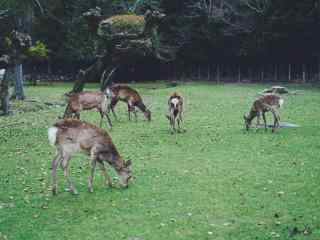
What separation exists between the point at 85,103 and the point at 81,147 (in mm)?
7451

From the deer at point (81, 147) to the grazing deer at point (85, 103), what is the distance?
6.90 m

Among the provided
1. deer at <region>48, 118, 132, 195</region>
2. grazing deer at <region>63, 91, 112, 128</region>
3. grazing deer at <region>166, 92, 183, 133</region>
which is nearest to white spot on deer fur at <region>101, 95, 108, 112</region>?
grazing deer at <region>63, 91, 112, 128</region>

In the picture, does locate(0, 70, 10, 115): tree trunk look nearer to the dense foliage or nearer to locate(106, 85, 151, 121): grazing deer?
locate(106, 85, 151, 121): grazing deer

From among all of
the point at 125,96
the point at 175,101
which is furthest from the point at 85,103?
the point at 175,101

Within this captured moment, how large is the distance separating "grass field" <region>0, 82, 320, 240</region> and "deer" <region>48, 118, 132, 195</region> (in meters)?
0.25

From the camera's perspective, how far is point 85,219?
24.0ft

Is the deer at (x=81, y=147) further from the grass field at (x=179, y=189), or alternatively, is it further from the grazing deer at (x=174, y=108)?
the grazing deer at (x=174, y=108)

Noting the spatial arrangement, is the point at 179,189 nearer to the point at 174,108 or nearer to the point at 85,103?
the point at 174,108

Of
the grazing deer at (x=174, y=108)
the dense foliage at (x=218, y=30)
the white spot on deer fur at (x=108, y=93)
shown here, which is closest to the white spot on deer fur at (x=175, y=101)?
the grazing deer at (x=174, y=108)

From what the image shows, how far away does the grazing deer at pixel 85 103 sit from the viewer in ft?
51.8

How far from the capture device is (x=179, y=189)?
8.76 metres

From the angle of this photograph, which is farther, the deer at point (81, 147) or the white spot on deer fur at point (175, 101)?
the white spot on deer fur at point (175, 101)

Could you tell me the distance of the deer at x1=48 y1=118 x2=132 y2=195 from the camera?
8.42m

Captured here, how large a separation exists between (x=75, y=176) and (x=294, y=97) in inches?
683
